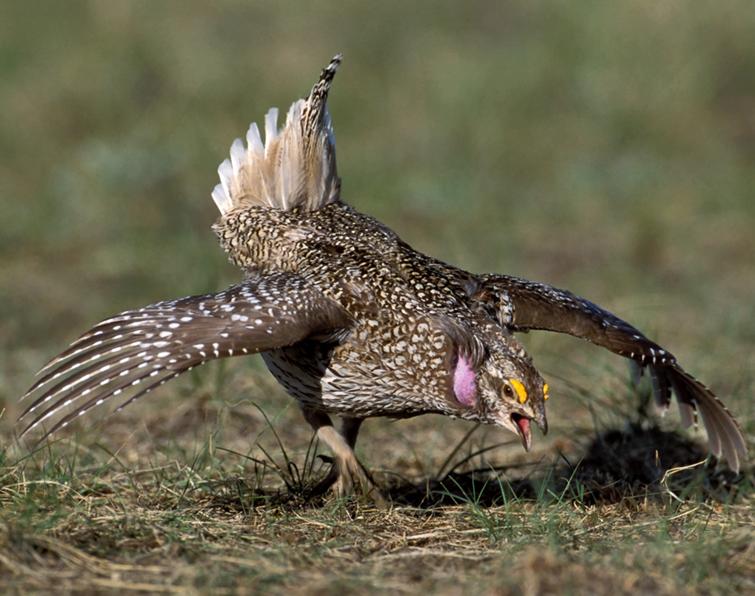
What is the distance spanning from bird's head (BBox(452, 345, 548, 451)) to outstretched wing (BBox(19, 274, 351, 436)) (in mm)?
523

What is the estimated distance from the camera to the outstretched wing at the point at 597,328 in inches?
209

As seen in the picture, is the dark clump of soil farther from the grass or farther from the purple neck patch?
the purple neck patch

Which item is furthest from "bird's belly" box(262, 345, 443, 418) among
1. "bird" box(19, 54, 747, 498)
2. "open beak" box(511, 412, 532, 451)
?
"open beak" box(511, 412, 532, 451)

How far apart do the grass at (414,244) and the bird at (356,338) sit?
317mm

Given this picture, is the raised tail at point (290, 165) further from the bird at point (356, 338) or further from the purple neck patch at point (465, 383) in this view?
the purple neck patch at point (465, 383)

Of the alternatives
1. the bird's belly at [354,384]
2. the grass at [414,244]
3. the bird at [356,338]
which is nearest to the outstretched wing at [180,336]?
the bird at [356,338]

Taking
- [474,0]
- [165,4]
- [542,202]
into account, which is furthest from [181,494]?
[474,0]

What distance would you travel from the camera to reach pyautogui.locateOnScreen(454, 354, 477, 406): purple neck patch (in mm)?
4871

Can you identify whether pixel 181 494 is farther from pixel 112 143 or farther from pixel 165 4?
pixel 165 4

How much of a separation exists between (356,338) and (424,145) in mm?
7450

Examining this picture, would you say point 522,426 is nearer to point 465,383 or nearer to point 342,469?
point 465,383

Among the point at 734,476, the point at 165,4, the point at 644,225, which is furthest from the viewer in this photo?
the point at 165,4

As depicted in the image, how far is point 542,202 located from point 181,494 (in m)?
6.60

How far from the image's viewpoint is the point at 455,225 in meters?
10.2
